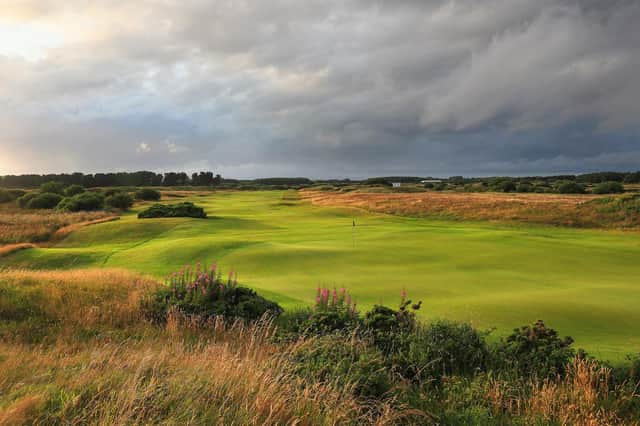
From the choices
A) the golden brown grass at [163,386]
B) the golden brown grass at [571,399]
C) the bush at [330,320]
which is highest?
the golden brown grass at [163,386]

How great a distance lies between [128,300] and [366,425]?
8230 millimetres

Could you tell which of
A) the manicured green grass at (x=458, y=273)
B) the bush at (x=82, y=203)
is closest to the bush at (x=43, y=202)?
the bush at (x=82, y=203)

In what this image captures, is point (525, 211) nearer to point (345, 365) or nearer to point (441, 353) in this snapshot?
point (441, 353)

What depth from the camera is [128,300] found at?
36.5 feet

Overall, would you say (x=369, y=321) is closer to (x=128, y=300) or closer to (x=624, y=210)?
(x=128, y=300)

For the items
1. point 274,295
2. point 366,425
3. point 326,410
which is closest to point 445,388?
point 366,425

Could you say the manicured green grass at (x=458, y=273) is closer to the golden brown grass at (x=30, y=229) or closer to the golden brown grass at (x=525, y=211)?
the golden brown grass at (x=30, y=229)

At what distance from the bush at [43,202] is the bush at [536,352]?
7865 centimetres

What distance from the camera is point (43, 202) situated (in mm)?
69938

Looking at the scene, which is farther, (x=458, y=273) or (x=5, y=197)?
(x=5, y=197)

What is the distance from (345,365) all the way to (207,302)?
5181 millimetres

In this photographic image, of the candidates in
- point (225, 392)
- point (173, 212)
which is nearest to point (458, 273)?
point (225, 392)

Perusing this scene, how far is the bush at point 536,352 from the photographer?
23.5 feet

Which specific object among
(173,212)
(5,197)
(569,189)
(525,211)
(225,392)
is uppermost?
(569,189)
